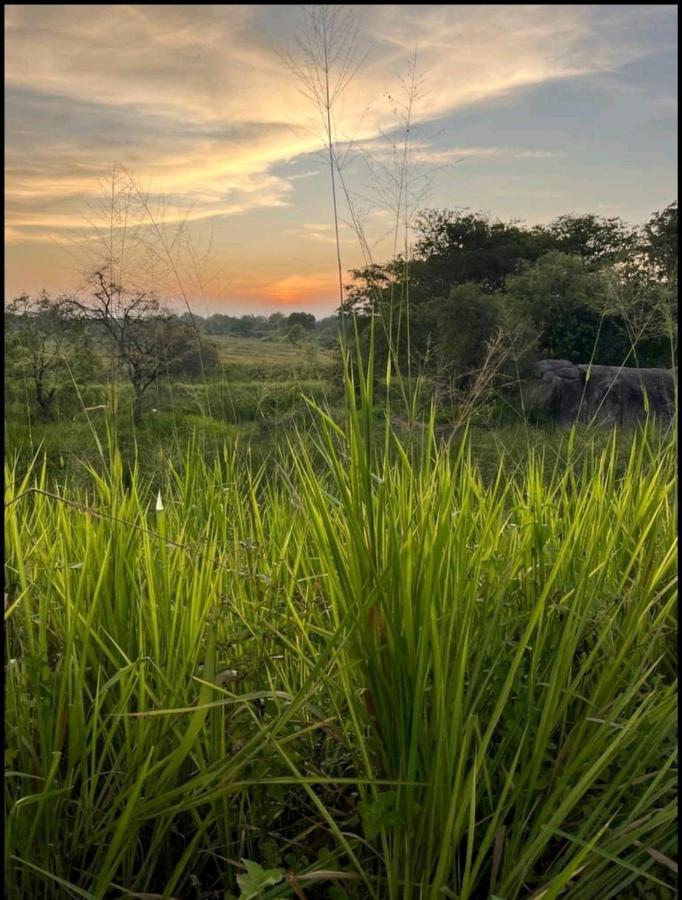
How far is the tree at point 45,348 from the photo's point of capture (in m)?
6.15

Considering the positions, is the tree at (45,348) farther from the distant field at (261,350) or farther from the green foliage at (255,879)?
the green foliage at (255,879)

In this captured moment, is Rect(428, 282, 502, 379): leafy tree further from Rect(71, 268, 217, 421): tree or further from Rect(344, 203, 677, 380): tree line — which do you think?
Rect(71, 268, 217, 421): tree

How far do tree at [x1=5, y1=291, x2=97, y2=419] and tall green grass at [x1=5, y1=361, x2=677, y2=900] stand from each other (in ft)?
14.8

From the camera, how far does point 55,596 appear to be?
204cm

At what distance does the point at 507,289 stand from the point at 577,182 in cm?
478

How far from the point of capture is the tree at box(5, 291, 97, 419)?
6.15 metres

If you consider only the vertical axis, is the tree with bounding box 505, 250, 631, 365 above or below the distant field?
above

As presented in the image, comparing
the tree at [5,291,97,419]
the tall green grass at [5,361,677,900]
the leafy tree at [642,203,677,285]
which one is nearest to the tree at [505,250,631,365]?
the leafy tree at [642,203,677,285]

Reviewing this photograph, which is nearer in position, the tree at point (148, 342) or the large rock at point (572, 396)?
the tree at point (148, 342)

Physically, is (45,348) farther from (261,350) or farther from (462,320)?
(261,350)

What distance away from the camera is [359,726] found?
152 centimetres

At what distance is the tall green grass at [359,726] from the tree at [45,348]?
4.51 metres

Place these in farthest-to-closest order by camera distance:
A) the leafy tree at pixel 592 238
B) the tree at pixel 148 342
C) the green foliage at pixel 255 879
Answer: the leafy tree at pixel 592 238 < the tree at pixel 148 342 < the green foliage at pixel 255 879

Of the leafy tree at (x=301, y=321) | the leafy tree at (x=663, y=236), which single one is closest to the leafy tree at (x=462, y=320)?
the leafy tree at (x=663, y=236)
